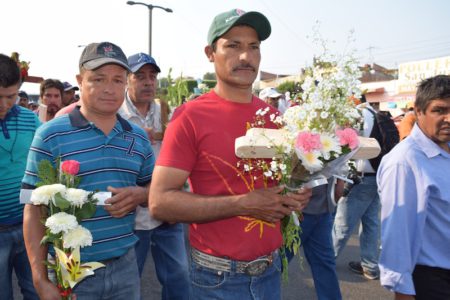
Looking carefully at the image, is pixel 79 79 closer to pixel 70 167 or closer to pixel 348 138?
pixel 70 167

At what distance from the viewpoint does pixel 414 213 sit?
7.69ft

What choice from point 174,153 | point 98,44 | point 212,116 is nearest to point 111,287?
point 174,153

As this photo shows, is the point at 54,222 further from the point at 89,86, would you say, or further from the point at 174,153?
the point at 89,86

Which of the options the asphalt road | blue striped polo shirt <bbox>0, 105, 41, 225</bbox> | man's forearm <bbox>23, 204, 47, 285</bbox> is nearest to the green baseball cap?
man's forearm <bbox>23, 204, 47, 285</bbox>

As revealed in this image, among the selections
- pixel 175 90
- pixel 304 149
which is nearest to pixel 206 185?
pixel 304 149

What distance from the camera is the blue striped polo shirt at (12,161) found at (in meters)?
2.75

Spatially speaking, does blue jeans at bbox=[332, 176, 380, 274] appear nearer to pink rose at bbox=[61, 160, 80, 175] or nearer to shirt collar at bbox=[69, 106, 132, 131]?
shirt collar at bbox=[69, 106, 132, 131]

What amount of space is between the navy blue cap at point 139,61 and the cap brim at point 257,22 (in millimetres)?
1890

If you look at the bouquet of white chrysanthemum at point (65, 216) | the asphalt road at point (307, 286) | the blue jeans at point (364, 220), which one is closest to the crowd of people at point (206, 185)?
the bouquet of white chrysanthemum at point (65, 216)

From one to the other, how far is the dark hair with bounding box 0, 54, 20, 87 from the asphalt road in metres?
2.78

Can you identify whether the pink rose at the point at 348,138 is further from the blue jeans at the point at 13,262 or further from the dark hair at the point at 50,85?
the dark hair at the point at 50,85

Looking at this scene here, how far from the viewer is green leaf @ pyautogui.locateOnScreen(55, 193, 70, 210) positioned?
1948 mm

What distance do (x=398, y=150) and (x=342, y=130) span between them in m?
0.81

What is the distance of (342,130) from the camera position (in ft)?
6.08
